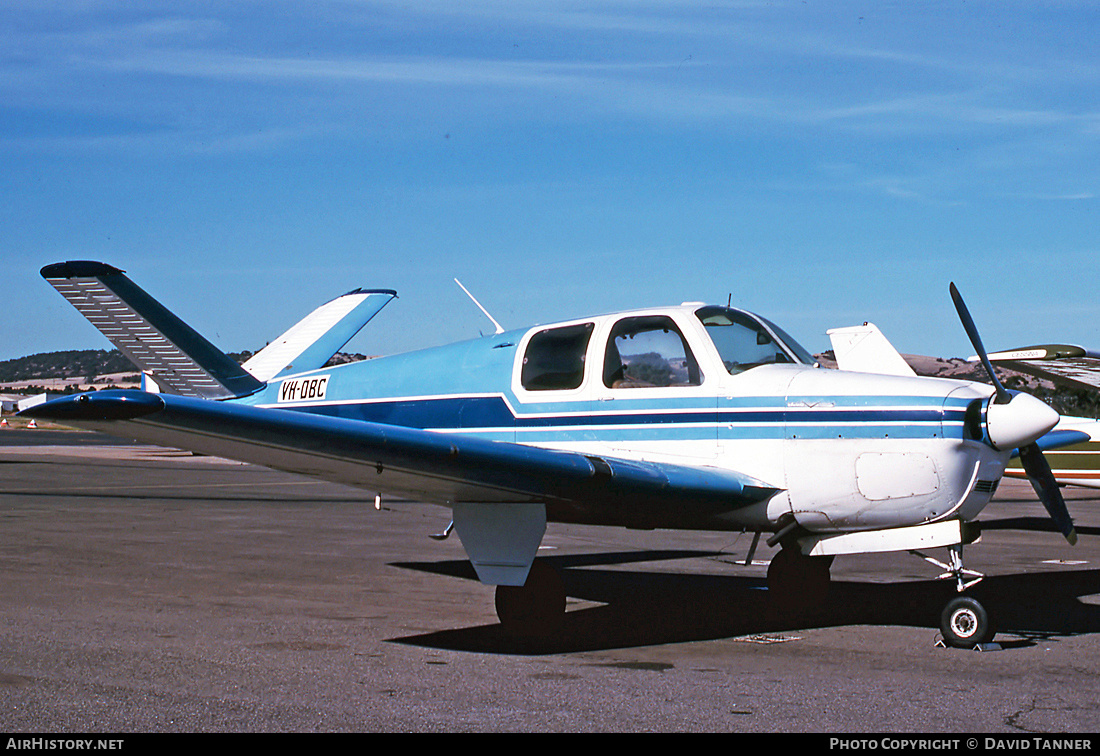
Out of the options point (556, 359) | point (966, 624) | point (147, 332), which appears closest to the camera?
point (966, 624)

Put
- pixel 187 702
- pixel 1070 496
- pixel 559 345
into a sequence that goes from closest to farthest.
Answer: pixel 187 702 < pixel 559 345 < pixel 1070 496

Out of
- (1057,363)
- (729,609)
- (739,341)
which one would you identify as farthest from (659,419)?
(1057,363)

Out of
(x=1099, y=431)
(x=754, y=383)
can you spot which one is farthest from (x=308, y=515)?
(x=1099, y=431)

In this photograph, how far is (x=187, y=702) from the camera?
5352 millimetres

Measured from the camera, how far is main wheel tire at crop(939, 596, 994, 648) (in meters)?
7.07

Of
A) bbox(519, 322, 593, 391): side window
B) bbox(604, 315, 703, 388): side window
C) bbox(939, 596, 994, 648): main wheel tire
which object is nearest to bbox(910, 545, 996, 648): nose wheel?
bbox(939, 596, 994, 648): main wheel tire

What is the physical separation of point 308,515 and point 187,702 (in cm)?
1231

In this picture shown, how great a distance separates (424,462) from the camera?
6492mm

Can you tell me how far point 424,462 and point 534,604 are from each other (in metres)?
1.84

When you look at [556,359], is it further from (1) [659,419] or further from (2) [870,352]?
(2) [870,352]

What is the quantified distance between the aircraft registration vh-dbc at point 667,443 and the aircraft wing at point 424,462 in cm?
2

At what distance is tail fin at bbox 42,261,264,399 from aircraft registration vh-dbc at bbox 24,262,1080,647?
7.68 feet
